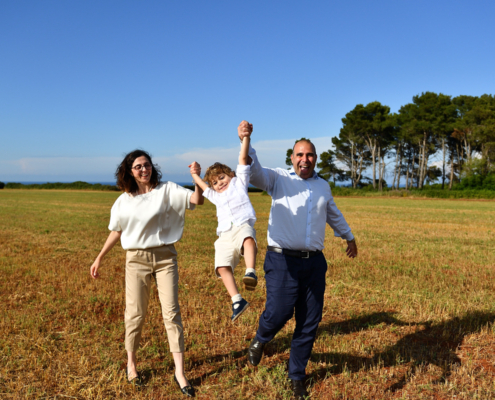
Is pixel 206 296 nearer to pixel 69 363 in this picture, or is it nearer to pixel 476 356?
pixel 69 363

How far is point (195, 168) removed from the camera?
4133mm

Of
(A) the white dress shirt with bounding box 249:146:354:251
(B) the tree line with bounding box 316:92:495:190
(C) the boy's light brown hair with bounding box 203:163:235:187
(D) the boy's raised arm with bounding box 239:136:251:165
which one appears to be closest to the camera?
(D) the boy's raised arm with bounding box 239:136:251:165

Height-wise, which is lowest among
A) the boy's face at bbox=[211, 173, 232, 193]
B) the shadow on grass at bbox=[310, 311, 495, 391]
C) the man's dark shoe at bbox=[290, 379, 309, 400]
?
the shadow on grass at bbox=[310, 311, 495, 391]

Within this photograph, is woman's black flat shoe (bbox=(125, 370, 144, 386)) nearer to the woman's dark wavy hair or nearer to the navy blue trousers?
the navy blue trousers

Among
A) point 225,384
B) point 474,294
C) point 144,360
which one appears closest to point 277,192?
point 225,384

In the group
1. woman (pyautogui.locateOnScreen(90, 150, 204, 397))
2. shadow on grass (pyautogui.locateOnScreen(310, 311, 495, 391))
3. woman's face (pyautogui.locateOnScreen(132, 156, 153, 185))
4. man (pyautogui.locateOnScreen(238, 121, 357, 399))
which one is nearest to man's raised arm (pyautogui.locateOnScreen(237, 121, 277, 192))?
man (pyautogui.locateOnScreen(238, 121, 357, 399))

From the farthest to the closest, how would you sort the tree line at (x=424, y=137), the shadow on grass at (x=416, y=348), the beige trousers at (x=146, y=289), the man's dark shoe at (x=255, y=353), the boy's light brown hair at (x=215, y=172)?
the tree line at (x=424, y=137) → the shadow on grass at (x=416, y=348) → the man's dark shoe at (x=255, y=353) → the boy's light brown hair at (x=215, y=172) → the beige trousers at (x=146, y=289)

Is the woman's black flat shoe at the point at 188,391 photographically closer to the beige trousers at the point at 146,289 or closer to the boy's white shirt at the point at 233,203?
Result: the beige trousers at the point at 146,289

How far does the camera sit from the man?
12.6 ft

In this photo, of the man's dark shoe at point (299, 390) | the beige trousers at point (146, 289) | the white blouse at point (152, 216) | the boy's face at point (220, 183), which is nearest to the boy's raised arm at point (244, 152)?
the boy's face at point (220, 183)

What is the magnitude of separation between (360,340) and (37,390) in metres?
3.99

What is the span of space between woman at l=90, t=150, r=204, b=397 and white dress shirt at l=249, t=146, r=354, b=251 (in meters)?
0.76

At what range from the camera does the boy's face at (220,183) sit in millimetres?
4121

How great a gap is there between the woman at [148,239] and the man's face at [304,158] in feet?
3.44
